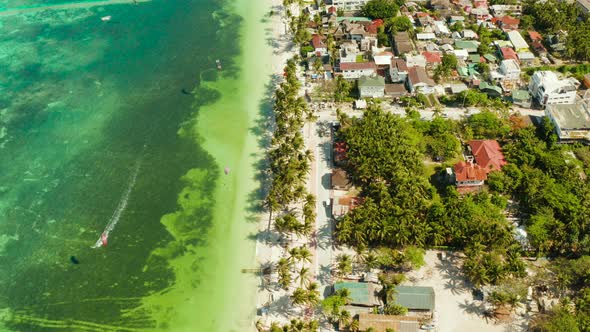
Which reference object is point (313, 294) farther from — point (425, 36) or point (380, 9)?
point (380, 9)

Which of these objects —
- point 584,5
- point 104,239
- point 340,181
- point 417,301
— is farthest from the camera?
point 584,5

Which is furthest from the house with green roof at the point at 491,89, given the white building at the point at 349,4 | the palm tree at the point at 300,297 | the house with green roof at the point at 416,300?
the palm tree at the point at 300,297

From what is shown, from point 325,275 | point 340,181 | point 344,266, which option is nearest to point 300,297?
point 344,266

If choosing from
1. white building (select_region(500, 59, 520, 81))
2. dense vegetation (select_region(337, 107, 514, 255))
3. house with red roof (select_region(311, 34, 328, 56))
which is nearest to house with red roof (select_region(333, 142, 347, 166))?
dense vegetation (select_region(337, 107, 514, 255))

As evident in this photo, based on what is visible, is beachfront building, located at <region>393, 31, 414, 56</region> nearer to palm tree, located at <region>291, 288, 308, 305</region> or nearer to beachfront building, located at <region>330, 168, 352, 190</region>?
beachfront building, located at <region>330, 168, 352, 190</region>

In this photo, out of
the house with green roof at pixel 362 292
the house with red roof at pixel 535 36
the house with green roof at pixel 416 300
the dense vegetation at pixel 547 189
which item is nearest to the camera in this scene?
the house with green roof at pixel 416 300

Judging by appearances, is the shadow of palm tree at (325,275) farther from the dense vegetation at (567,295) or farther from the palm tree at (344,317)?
the dense vegetation at (567,295)

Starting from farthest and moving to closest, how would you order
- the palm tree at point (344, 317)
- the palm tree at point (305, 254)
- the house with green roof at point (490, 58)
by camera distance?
the house with green roof at point (490, 58) < the palm tree at point (305, 254) < the palm tree at point (344, 317)
